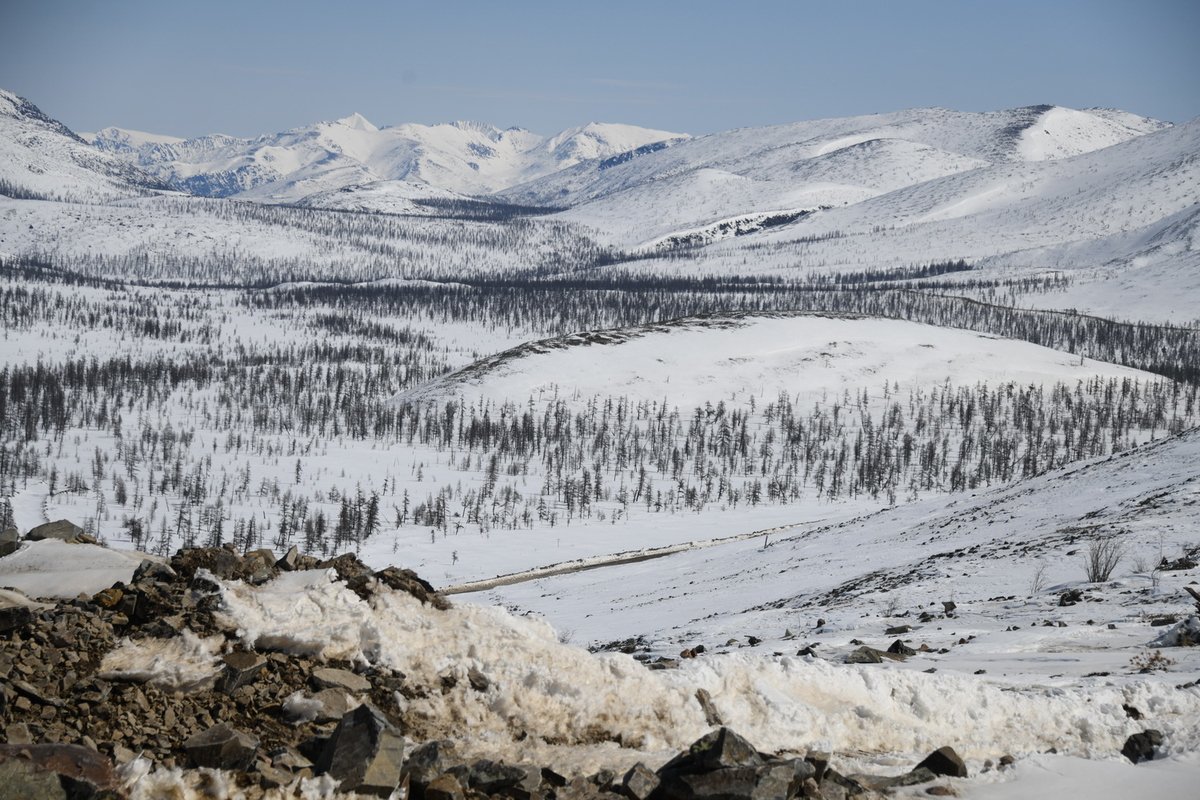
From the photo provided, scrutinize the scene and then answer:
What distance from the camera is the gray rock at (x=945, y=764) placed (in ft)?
32.6

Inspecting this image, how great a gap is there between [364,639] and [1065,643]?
11.0 metres

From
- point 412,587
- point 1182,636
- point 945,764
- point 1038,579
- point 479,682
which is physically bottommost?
point 1038,579

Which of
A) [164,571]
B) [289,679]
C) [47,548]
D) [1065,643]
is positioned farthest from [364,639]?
[1065,643]

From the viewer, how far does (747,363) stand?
135 meters

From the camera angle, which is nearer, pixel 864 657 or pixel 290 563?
pixel 290 563

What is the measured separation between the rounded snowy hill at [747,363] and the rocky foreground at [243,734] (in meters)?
111

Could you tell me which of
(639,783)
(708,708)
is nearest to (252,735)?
(639,783)

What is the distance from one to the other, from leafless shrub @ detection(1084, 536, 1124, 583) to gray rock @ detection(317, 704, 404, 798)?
691 inches

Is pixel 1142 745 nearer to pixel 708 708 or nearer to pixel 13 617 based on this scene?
pixel 708 708

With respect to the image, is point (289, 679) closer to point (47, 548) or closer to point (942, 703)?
point (47, 548)

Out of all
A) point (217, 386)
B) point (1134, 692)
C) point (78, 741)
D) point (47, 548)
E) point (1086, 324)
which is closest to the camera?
point (78, 741)

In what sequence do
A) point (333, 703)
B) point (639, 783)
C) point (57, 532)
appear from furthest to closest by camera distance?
point (57, 532), point (333, 703), point (639, 783)

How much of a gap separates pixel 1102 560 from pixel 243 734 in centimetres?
2057

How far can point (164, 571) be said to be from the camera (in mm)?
11688
